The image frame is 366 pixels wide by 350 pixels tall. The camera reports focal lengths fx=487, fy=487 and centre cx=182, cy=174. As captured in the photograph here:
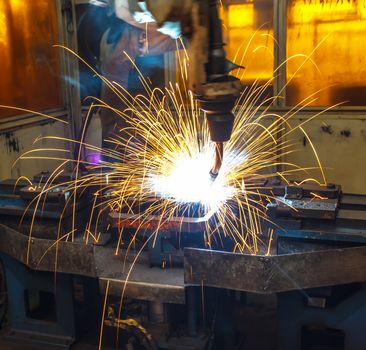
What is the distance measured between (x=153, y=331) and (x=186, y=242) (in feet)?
1.30

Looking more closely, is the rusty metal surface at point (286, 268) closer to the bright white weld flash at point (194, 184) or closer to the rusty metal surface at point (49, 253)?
the bright white weld flash at point (194, 184)

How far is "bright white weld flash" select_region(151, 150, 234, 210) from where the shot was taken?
1.91m

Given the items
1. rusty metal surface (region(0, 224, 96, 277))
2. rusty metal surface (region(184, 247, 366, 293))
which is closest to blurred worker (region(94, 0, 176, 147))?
rusty metal surface (region(0, 224, 96, 277))

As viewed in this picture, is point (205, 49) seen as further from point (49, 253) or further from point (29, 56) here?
point (29, 56)

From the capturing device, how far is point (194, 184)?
2096 millimetres

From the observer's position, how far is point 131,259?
190cm

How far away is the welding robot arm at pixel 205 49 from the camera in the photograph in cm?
134

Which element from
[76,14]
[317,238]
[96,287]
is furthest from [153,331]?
[76,14]

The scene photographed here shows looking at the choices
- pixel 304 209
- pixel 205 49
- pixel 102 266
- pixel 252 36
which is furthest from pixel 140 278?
pixel 252 36

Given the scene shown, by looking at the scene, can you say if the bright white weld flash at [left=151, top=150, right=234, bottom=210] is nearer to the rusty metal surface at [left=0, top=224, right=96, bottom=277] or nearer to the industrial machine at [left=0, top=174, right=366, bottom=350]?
the industrial machine at [left=0, top=174, right=366, bottom=350]

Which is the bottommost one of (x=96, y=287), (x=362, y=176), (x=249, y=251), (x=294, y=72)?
(x=96, y=287)

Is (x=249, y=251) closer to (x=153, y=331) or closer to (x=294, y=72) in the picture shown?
(x=153, y=331)

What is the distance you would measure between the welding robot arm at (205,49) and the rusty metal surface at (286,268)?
50 centimetres

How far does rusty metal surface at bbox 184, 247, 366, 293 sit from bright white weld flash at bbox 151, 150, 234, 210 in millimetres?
288
